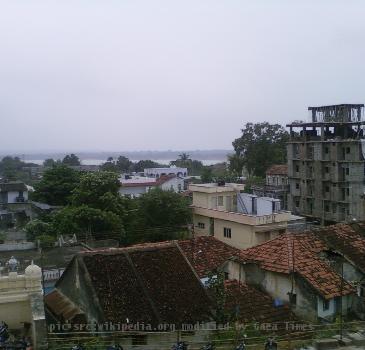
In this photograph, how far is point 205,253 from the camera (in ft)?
79.1

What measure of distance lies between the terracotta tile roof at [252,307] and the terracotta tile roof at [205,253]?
5191mm

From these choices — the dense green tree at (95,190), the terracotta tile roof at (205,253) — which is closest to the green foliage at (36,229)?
the dense green tree at (95,190)

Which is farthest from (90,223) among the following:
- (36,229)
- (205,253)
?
(205,253)

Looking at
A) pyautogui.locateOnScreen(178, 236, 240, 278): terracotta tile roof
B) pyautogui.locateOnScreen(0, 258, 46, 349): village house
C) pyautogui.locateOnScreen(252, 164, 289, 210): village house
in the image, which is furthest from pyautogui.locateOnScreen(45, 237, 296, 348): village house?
pyautogui.locateOnScreen(252, 164, 289, 210): village house

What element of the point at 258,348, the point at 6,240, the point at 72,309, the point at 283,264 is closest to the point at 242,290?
the point at 283,264

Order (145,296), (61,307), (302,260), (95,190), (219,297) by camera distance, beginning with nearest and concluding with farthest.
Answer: (145,296) < (219,297) < (61,307) < (302,260) < (95,190)

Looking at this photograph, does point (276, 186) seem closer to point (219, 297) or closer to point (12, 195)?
point (12, 195)

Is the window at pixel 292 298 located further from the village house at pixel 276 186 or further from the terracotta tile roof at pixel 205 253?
the village house at pixel 276 186

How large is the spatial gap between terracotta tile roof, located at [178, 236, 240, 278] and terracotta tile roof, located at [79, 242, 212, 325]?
22.5 feet

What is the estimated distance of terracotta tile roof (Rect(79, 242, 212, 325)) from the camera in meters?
13.4

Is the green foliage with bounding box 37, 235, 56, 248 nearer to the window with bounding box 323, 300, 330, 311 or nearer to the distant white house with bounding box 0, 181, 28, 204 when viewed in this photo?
the window with bounding box 323, 300, 330, 311

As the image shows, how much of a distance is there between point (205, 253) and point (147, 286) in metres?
10.2

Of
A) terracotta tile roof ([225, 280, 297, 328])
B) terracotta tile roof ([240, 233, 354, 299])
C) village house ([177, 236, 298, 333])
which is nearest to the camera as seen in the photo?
village house ([177, 236, 298, 333])

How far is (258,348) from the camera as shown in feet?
40.5
